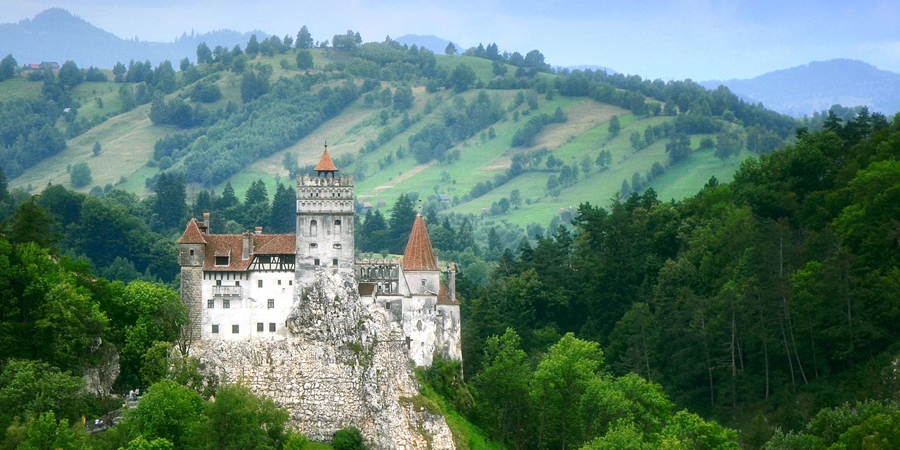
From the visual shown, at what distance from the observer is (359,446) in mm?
85562

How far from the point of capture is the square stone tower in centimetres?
8700

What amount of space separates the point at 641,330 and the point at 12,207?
8170 cm

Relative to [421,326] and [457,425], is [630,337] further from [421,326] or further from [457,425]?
[421,326]

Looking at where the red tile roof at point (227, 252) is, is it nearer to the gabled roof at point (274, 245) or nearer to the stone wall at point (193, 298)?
the stone wall at point (193, 298)

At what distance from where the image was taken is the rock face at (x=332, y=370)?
8562cm

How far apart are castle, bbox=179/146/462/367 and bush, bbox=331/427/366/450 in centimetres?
679

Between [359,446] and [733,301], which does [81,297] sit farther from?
[733,301]

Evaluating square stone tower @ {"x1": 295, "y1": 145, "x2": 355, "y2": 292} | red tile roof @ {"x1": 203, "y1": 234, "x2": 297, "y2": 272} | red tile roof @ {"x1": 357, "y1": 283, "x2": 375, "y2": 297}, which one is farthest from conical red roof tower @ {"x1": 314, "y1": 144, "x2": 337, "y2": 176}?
red tile roof @ {"x1": 357, "y1": 283, "x2": 375, "y2": 297}

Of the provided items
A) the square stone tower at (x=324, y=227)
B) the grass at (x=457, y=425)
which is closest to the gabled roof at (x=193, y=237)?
the square stone tower at (x=324, y=227)

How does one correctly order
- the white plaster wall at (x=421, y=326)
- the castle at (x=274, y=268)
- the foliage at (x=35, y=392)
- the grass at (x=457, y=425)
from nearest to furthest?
the foliage at (x=35, y=392) < the castle at (x=274, y=268) < the grass at (x=457, y=425) < the white plaster wall at (x=421, y=326)

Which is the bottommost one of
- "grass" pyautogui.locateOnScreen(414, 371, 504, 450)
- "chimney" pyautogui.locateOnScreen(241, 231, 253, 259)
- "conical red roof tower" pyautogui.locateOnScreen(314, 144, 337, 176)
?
"grass" pyautogui.locateOnScreen(414, 371, 504, 450)

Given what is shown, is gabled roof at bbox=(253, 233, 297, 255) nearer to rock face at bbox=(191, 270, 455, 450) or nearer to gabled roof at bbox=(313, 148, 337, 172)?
rock face at bbox=(191, 270, 455, 450)

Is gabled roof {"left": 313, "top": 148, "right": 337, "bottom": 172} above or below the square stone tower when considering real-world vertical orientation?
above

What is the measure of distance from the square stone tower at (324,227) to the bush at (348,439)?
9.18m
